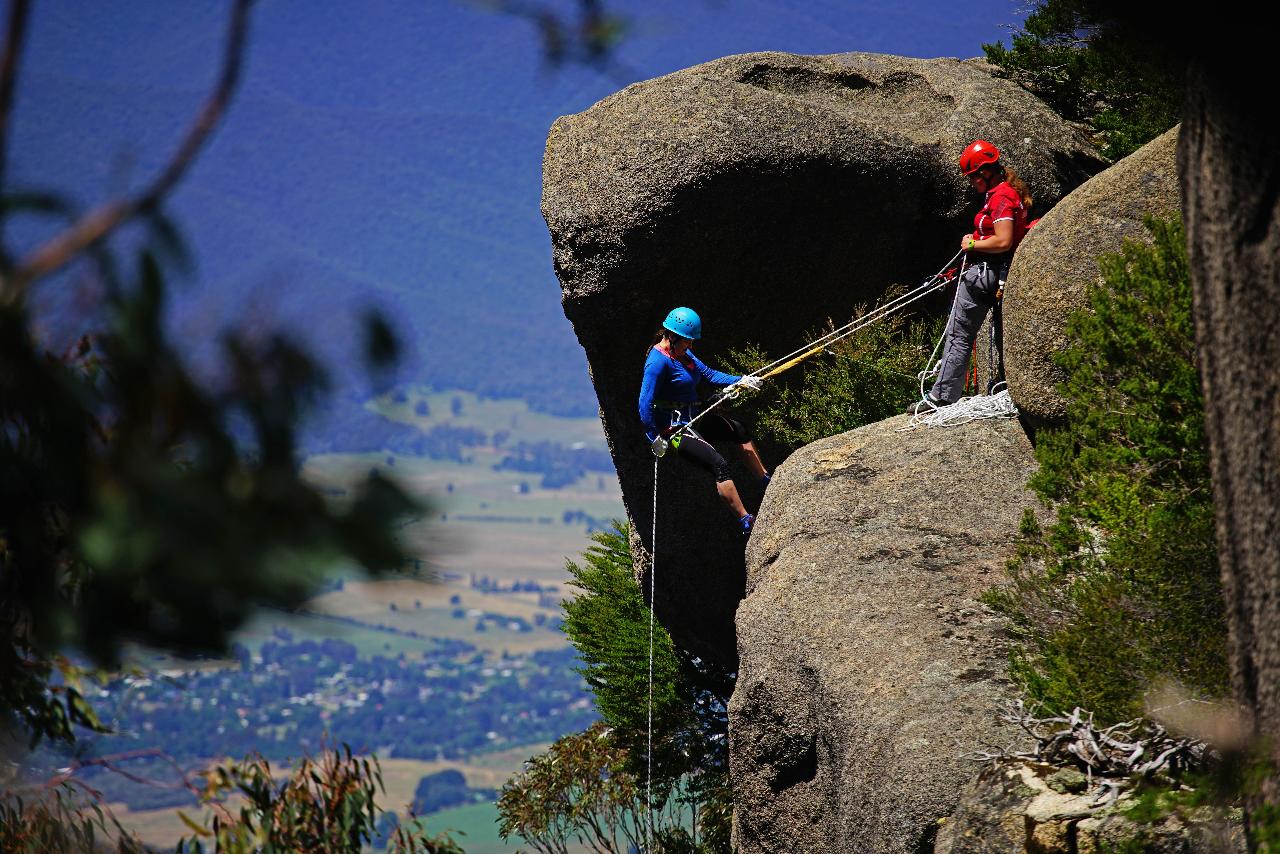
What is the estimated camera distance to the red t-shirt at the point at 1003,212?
12.4 m

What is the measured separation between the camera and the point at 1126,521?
8.62 meters

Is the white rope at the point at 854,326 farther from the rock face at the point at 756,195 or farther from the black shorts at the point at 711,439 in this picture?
the black shorts at the point at 711,439

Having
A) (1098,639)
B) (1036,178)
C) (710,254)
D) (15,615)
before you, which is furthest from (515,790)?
(15,615)

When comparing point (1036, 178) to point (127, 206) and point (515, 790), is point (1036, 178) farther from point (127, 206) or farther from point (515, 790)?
point (127, 206)

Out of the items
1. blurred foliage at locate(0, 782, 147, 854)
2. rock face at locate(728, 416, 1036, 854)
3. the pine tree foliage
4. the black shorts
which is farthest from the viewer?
the pine tree foliage

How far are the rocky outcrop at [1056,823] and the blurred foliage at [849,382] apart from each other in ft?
27.6

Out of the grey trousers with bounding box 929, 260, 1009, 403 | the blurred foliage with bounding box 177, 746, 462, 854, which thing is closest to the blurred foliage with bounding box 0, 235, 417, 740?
the blurred foliage with bounding box 177, 746, 462, 854

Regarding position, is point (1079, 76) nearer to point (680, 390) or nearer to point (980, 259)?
point (980, 259)

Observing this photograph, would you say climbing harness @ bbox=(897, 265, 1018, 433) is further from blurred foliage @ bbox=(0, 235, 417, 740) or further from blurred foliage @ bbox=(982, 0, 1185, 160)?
blurred foliage @ bbox=(0, 235, 417, 740)

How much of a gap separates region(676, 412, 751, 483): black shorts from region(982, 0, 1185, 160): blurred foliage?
20.9ft

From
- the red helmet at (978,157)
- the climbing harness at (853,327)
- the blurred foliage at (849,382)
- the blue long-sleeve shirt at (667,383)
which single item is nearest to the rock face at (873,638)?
the blue long-sleeve shirt at (667,383)

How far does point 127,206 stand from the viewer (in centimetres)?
279

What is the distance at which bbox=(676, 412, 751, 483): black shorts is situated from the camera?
46.5 feet

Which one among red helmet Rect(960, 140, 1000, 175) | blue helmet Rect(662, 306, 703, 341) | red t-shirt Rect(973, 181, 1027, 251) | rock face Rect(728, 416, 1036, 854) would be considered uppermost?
red helmet Rect(960, 140, 1000, 175)
